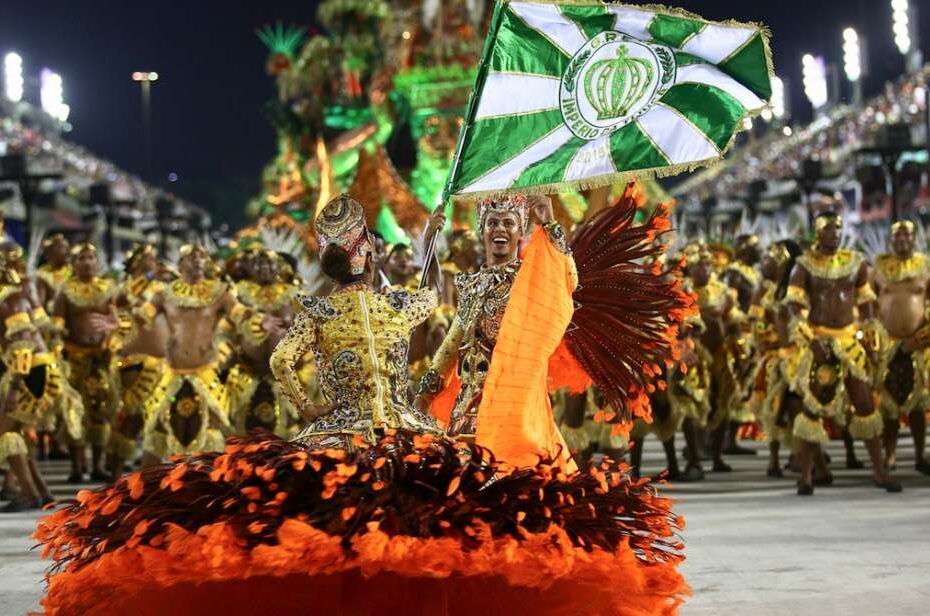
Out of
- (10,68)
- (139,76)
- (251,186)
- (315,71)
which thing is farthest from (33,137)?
(251,186)

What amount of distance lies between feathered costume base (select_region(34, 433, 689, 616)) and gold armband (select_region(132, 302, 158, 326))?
7222mm

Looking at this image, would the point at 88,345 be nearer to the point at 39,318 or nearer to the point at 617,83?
the point at 39,318

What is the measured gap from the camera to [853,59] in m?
64.8

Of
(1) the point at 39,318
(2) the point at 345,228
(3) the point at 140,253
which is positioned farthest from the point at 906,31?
(2) the point at 345,228

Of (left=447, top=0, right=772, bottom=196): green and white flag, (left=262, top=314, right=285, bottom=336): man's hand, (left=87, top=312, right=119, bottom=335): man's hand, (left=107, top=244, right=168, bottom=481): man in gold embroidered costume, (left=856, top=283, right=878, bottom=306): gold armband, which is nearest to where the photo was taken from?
(left=447, top=0, right=772, bottom=196): green and white flag

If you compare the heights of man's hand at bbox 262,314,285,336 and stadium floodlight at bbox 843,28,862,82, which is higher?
stadium floodlight at bbox 843,28,862,82

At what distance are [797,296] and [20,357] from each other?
6.26m

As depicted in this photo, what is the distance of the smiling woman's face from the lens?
748 cm

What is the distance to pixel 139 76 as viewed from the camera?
49.1 metres

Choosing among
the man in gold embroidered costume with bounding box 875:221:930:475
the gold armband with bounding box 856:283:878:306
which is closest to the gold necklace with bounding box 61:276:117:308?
the gold armband with bounding box 856:283:878:306

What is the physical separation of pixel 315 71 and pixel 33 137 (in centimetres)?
1275

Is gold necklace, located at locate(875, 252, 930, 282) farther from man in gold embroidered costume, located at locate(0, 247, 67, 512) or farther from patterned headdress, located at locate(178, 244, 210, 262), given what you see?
man in gold embroidered costume, located at locate(0, 247, 67, 512)

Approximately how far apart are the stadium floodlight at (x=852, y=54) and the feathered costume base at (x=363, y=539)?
60.1 m

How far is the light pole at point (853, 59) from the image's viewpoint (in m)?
63.5
